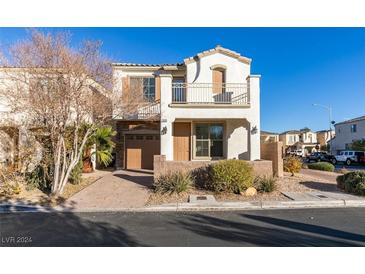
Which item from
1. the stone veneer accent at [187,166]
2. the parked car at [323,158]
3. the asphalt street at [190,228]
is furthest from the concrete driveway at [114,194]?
the parked car at [323,158]

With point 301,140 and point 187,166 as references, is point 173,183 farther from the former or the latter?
point 301,140

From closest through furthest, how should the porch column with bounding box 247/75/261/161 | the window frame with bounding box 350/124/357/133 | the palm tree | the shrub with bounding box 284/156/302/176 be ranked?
the porch column with bounding box 247/75/261/161 < the shrub with bounding box 284/156/302/176 < the palm tree < the window frame with bounding box 350/124/357/133

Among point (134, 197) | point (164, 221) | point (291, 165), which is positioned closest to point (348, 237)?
point (164, 221)

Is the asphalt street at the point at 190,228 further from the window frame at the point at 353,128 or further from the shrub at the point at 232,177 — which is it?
the window frame at the point at 353,128

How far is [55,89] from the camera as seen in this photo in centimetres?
840

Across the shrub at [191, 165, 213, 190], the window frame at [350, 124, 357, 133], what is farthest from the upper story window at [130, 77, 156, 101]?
the window frame at [350, 124, 357, 133]

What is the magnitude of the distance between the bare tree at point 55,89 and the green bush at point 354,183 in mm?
10535

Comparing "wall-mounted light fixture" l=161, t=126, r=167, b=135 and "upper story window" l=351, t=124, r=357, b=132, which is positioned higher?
"upper story window" l=351, t=124, r=357, b=132

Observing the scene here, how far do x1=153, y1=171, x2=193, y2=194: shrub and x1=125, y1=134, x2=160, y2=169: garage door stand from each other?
21.4ft

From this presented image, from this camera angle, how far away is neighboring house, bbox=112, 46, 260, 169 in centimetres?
1202

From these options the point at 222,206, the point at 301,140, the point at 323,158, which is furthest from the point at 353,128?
the point at 222,206

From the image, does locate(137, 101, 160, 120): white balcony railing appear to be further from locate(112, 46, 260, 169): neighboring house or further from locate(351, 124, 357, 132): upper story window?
locate(351, 124, 357, 132): upper story window

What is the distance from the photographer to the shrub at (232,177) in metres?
9.06

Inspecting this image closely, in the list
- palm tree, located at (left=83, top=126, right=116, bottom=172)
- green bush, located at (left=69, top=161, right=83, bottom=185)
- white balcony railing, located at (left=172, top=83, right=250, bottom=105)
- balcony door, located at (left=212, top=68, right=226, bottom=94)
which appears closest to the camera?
green bush, located at (left=69, top=161, right=83, bottom=185)
